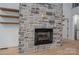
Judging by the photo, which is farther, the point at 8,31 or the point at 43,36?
the point at 43,36

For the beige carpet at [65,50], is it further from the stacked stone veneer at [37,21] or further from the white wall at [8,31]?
the white wall at [8,31]

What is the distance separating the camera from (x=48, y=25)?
263 centimetres

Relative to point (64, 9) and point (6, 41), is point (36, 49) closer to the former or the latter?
point (6, 41)

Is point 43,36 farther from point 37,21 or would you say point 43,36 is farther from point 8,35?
point 8,35

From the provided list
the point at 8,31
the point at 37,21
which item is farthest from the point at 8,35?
the point at 37,21

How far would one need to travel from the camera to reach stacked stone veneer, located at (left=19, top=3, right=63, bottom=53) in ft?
8.11

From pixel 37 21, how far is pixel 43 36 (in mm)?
331

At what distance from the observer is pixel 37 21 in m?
2.54

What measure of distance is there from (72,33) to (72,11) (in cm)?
43

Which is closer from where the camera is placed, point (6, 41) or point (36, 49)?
point (6, 41)

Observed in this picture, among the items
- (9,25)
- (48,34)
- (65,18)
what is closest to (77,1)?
(65,18)

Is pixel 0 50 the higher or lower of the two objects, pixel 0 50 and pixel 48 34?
the lower

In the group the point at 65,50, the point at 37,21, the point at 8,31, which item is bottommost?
the point at 65,50
